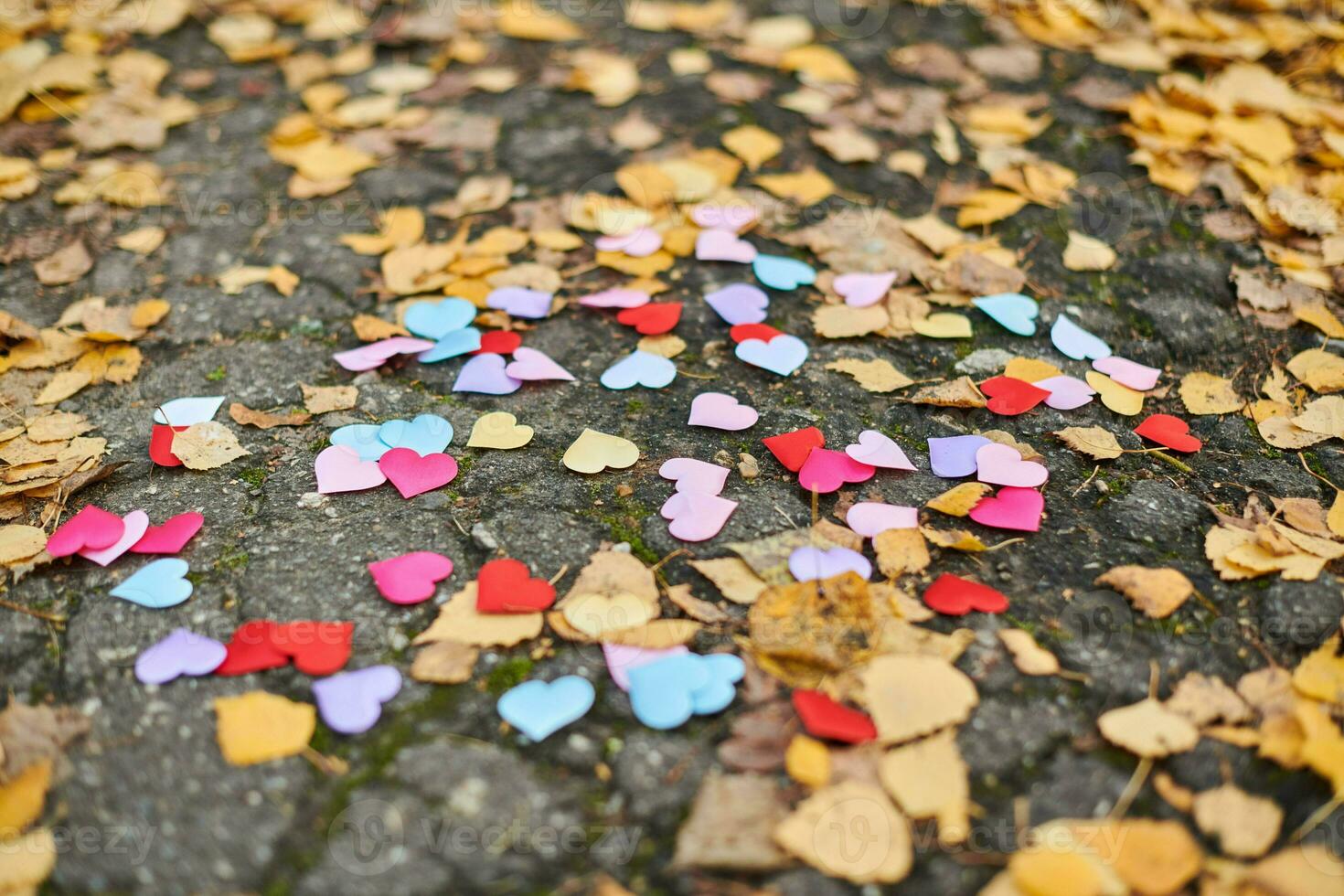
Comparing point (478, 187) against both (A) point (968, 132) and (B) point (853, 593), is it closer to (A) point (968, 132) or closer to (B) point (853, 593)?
(A) point (968, 132)

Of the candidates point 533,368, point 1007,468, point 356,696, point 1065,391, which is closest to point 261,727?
point 356,696

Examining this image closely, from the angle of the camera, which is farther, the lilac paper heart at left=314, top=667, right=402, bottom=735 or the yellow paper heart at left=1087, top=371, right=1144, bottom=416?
the yellow paper heart at left=1087, top=371, right=1144, bottom=416

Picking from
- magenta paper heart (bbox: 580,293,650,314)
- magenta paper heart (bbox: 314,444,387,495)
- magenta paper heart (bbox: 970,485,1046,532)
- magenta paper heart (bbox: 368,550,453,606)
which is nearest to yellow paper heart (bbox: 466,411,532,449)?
magenta paper heart (bbox: 314,444,387,495)

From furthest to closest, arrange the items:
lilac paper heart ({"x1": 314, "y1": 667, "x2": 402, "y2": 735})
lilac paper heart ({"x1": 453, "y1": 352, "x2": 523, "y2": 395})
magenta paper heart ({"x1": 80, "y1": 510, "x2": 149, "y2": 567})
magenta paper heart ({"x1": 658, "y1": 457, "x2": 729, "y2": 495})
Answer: lilac paper heart ({"x1": 453, "y1": 352, "x2": 523, "y2": 395}) < magenta paper heart ({"x1": 658, "y1": 457, "x2": 729, "y2": 495}) < magenta paper heart ({"x1": 80, "y1": 510, "x2": 149, "y2": 567}) < lilac paper heart ({"x1": 314, "y1": 667, "x2": 402, "y2": 735})

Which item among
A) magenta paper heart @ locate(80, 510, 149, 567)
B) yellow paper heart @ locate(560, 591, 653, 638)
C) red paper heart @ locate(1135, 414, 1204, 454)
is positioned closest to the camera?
yellow paper heart @ locate(560, 591, 653, 638)

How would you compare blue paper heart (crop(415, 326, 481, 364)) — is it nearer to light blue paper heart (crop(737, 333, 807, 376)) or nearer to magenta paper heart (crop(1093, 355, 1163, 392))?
light blue paper heart (crop(737, 333, 807, 376))
